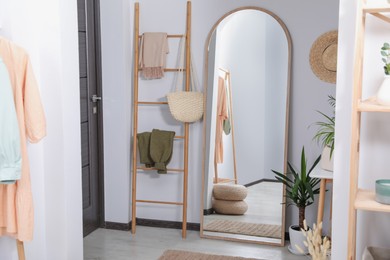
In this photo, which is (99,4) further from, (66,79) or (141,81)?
(66,79)

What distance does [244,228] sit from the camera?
13.8 feet

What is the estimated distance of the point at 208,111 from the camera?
13.9 ft

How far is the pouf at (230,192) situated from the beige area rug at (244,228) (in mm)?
195

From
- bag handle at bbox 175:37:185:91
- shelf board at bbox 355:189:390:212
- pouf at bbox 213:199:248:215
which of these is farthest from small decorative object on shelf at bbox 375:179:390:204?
bag handle at bbox 175:37:185:91

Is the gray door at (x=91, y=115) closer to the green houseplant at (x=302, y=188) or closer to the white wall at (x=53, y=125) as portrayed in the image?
the white wall at (x=53, y=125)

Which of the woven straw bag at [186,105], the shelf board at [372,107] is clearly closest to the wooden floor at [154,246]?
the woven straw bag at [186,105]

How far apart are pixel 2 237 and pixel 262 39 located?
2.35 metres

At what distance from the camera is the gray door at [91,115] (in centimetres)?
417

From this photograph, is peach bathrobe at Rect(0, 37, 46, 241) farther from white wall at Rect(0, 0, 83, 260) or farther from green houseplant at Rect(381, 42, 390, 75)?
green houseplant at Rect(381, 42, 390, 75)

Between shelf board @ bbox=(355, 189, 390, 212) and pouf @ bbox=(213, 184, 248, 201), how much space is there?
200cm

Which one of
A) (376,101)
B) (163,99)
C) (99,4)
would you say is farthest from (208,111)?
(376,101)

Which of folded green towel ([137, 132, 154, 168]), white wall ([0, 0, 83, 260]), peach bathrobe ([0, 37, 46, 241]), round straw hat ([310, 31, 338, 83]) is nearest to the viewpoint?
peach bathrobe ([0, 37, 46, 241])

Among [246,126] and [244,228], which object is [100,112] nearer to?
[246,126]

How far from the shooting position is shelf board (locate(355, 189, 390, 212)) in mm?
2047
